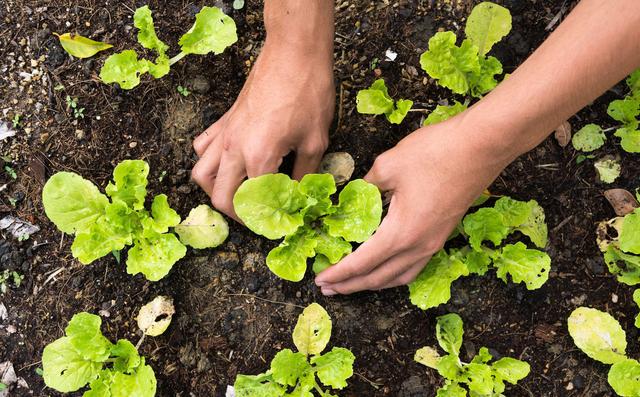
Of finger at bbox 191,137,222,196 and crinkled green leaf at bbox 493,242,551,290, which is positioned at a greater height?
finger at bbox 191,137,222,196

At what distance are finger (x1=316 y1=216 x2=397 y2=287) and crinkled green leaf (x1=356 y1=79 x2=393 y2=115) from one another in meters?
0.53

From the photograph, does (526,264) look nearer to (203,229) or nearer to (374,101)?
(374,101)

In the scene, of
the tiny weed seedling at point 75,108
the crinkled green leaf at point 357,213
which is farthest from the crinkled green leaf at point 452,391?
the tiny weed seedling at point 75,108

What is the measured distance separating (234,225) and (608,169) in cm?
138

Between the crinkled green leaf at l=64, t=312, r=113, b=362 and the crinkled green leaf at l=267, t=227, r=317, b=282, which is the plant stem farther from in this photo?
the crinkled green leaf at l=64, t=312, r=113, b=362

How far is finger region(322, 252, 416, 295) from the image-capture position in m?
1.81

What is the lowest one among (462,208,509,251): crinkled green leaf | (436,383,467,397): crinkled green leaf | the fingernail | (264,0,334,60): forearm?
(436,383,467,397): crinkled green leaf

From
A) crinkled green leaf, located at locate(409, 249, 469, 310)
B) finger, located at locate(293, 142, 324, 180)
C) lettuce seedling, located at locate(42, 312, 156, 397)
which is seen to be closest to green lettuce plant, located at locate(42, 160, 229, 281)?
lettuce seedling, located at locate(42, 312, 156, 397)

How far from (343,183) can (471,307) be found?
627mm

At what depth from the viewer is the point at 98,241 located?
1.98m

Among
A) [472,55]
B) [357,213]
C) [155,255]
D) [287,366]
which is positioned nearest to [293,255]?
[357,213]

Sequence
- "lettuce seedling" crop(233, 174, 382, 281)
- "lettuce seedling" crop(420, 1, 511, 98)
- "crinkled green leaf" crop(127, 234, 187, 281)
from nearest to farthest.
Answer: "lettuce seedling" crop(233, 174, 382, 281), "crinkled green leaf" crop(127, 234, 187, 281), "lettuce seedling" crop(420, 1, 511, 98)

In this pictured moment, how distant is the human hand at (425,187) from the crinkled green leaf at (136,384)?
75cm

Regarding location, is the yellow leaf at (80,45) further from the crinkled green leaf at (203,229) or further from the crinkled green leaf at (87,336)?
the crinkled green leaf at (87,336)
